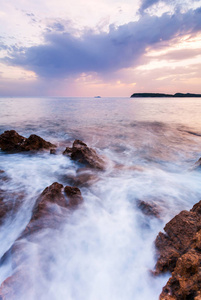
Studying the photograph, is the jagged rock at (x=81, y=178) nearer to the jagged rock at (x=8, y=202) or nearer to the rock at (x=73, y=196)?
the rock at (x=73, y=196)

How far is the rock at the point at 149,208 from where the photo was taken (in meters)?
A: 3.73

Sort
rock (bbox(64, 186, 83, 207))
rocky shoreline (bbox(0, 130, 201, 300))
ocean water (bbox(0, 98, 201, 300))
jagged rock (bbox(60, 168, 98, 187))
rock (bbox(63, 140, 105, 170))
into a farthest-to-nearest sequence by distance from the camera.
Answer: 1. rock (bbox(63, 140, 105, 170))
2. jagged rock (bbox(60, 168, 98, 187))
3. rock (bbox(64, 186, 83, 207))
4. ocean water (bbox(0, 98, 201, 300))
5. rocky shoreline (bbox(0, 130, 201, 300))

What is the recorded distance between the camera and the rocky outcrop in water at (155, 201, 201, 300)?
62.6 inches

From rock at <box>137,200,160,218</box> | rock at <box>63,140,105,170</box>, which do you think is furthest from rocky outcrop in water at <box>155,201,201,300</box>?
rock at <box>63,140,105,170</box>

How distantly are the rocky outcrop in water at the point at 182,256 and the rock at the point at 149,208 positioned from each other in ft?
3.07

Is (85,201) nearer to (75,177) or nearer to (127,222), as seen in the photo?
(127,222)

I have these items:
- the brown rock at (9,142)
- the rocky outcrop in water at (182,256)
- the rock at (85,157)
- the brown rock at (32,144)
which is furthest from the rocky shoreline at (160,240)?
the brown rock at (9,142)

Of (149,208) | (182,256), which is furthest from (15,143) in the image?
(182,256)

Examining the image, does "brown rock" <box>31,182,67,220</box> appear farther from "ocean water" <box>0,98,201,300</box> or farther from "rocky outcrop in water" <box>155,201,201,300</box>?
"rocky outcrop in water" <box>155,201,201,300</box>

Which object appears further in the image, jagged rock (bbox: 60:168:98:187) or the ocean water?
jagged rock (bbox: 60:168:98:187)

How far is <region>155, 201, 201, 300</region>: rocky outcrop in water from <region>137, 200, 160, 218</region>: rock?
36.8 inches

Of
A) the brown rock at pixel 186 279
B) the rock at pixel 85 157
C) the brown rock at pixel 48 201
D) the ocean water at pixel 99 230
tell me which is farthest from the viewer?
the rock at pixel 85 157

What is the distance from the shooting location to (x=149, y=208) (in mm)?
3889

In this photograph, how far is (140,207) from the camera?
4.06 metres
